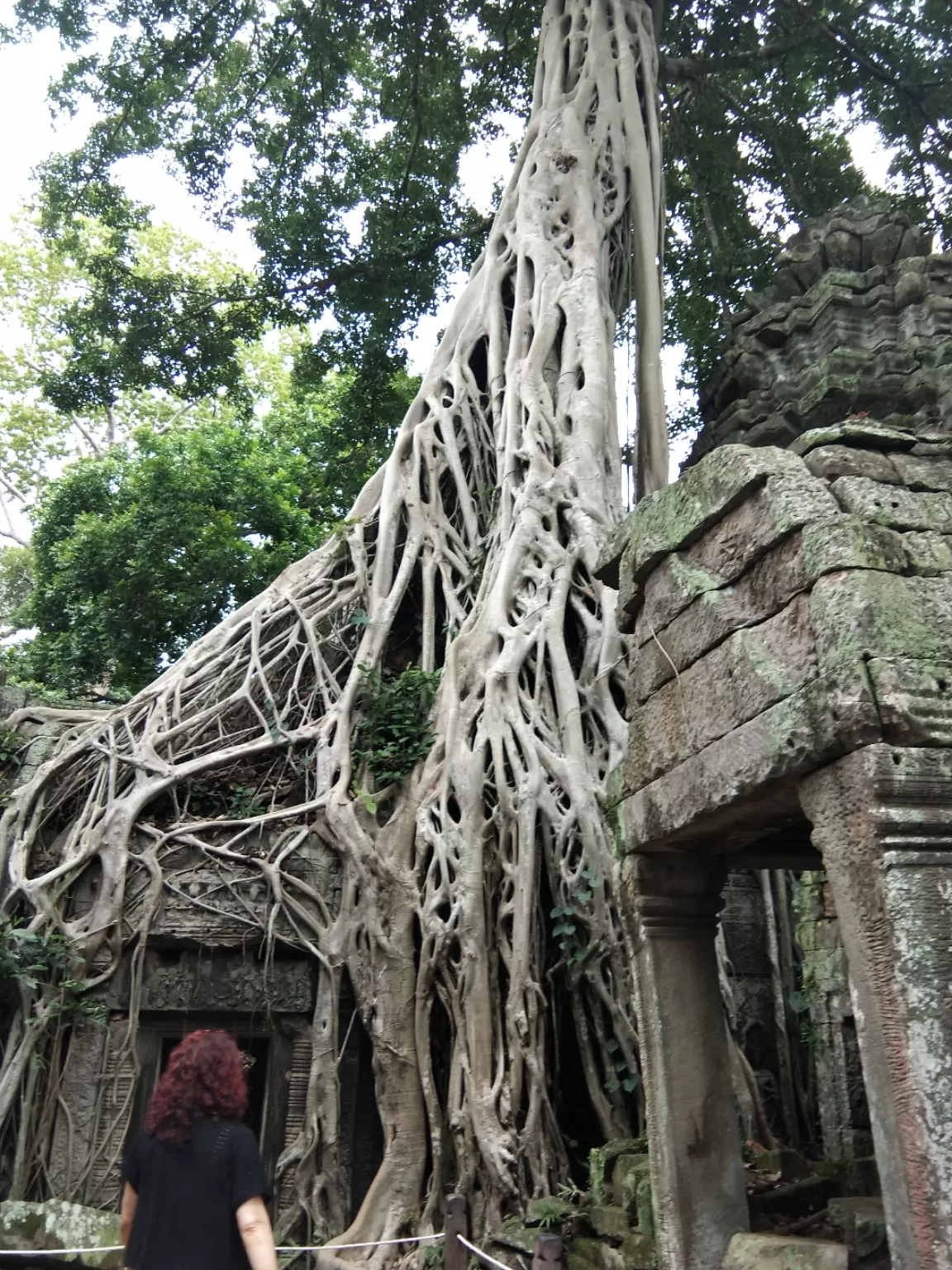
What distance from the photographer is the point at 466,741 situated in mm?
4461

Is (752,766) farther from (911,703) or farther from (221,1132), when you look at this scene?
(221,1132)

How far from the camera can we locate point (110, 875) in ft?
15.2

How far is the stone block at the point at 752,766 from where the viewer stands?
182 cm

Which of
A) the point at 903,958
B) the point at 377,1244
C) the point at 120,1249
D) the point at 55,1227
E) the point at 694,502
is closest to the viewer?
the point at 903,958

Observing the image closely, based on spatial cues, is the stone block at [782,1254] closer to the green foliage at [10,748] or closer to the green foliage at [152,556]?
the green foliage at [10,748]

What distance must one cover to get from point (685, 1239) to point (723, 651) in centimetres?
129

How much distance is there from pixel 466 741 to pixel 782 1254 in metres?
2.64

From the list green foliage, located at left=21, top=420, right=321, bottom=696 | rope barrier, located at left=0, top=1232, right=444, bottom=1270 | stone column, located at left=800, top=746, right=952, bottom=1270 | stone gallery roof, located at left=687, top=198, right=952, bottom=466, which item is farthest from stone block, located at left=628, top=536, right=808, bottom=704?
green foliage, located at left=21, top=420, right=321, bottom=696

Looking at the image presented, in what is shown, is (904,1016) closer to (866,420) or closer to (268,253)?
(866,420)

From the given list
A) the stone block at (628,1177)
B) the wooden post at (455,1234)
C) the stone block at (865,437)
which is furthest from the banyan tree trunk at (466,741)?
the stone block at (865,437)

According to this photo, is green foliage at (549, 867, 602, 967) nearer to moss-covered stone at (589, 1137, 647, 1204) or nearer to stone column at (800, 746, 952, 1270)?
moss-covered stone at (589, 1137, 647, 1204)

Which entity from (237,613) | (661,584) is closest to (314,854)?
(237,613)

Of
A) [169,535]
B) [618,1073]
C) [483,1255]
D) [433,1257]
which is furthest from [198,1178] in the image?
[169,535]

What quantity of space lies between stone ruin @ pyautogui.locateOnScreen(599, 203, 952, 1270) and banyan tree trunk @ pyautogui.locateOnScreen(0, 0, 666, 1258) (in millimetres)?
1385
